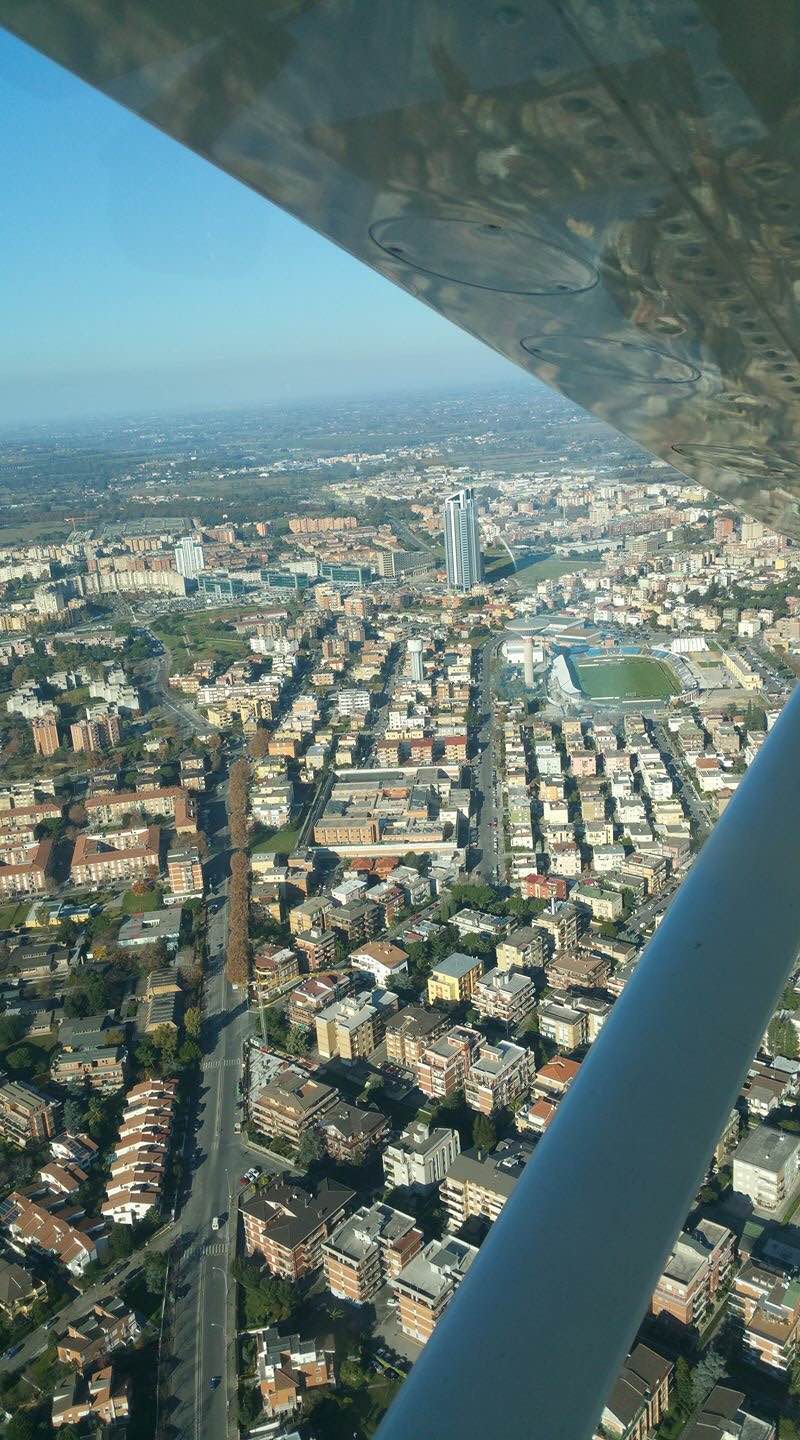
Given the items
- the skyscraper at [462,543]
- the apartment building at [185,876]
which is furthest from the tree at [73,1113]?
the skyscraper at [462,543]

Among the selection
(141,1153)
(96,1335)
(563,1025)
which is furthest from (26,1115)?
(563,1025)

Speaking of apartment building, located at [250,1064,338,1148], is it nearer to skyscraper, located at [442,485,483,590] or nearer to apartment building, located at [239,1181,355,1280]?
apartment building, located at [239,1181,355,1280]

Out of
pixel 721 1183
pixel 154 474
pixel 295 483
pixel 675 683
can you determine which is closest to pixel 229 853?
pixel 721 1183

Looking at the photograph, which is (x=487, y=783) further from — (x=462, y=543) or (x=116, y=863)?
(x=462, y=543)

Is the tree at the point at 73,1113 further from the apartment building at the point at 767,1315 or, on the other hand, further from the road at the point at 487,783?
the road at the point at 487,783

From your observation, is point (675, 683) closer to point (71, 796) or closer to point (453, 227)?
point (71, 796)
